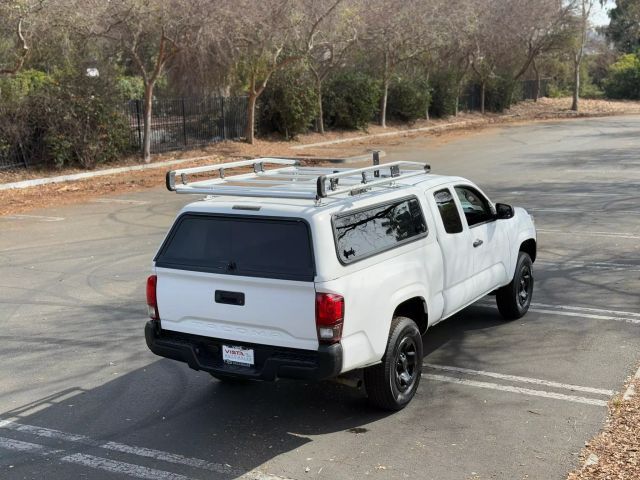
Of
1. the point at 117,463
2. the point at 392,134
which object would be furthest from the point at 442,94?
the point at 117,463

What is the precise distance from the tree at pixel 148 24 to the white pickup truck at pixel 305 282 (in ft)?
54.3

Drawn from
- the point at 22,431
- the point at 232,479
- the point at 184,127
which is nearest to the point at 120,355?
the point at 22,431

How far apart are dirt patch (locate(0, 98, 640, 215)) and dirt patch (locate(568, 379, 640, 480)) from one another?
14545 mm

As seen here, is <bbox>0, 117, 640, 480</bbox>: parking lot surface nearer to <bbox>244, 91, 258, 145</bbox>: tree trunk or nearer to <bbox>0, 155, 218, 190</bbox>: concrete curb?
<bbox>0, 155, 218, 190</bbox>: concrete curb

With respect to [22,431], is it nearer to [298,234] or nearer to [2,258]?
[298,234]

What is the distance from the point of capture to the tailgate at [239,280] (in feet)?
17.7

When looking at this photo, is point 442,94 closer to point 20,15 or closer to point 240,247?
point 20,15

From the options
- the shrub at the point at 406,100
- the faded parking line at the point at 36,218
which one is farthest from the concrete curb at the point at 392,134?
the faded parking line at the point at 36,218

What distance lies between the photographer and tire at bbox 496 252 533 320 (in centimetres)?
817

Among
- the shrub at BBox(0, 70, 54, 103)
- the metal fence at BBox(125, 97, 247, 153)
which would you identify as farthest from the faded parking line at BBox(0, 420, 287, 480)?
the metal fence at BBox(125, 97, 247, 153)

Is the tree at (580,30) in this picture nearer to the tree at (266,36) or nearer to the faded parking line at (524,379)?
the tree at (266,36)

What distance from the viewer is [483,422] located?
19.1 ft

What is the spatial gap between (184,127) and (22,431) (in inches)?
908

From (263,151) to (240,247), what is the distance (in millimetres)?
24262
